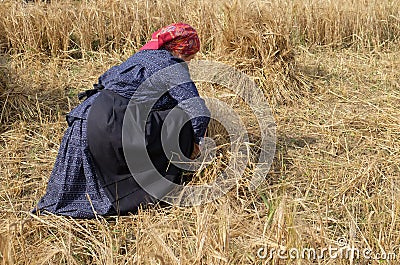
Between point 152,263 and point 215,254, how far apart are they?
20cm

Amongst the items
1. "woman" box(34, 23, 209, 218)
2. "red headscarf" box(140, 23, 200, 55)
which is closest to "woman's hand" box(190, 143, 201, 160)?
"woman" box(34, 23, 209, 218)

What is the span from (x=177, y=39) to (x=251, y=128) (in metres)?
0.87

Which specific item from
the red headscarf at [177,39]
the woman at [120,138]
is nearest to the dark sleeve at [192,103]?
the woman at [120,138]

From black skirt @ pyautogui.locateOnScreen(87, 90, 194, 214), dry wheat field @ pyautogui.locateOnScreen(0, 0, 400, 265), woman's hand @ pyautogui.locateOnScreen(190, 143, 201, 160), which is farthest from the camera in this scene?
woman's hand @ pyautogui.locateOnScreen(190, 143, 201, 160)

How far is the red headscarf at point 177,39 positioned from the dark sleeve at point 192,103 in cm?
22

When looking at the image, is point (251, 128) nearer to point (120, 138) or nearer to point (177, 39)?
point (177, 39)

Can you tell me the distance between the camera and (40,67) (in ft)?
13.4

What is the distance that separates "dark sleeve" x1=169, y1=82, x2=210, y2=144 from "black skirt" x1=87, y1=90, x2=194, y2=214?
0.04m

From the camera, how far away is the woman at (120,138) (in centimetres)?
214

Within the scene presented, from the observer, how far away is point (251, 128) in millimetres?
2928

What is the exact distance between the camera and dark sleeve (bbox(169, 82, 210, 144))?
2.18 m

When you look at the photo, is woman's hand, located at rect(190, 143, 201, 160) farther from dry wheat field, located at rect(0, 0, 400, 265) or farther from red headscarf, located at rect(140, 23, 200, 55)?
red headscarf, located at rect(140, 23, 200, 55)

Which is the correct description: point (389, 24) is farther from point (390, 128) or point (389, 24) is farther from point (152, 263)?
point (152, 263)

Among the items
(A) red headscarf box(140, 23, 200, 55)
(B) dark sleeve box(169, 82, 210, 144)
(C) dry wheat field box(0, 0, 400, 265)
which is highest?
(A) red headscarf box(140, 23, 200, 55)
